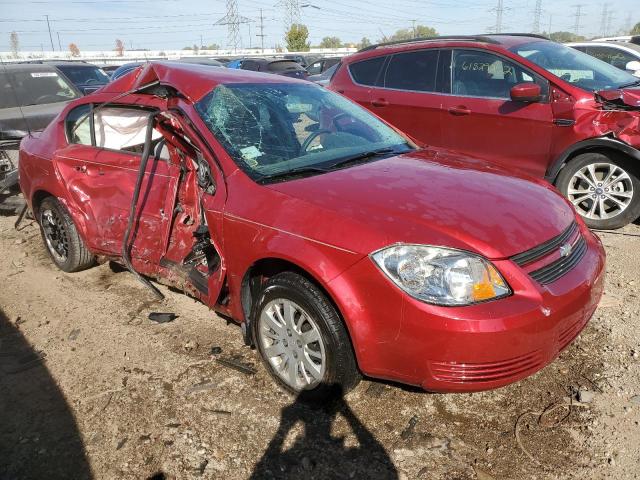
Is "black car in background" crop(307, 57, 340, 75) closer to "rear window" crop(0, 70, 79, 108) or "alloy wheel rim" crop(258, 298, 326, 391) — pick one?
"rear window" crop(0, 70, 79, 108)

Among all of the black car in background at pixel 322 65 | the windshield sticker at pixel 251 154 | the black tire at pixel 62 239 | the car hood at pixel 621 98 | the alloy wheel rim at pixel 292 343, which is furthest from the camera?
the black car in background at pixel 322 65

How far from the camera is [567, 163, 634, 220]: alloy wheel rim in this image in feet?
16.1

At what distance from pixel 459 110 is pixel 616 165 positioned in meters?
1.65

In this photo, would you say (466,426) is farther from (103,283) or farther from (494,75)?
(494,75)

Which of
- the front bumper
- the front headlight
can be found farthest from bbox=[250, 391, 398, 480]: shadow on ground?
the front headlight

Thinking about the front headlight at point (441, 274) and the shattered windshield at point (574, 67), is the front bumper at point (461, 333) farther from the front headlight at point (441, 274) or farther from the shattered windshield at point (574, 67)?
the shattered windshield at point (574, 67)

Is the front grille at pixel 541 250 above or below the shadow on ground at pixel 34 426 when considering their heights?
above

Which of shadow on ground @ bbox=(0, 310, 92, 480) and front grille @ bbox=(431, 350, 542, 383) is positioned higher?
front grille @ bbox=(431, 350, 542, 383)

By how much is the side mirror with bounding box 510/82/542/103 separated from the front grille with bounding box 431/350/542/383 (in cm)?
340

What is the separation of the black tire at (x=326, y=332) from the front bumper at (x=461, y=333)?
3.6 inches

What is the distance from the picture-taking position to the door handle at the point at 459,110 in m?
5.65

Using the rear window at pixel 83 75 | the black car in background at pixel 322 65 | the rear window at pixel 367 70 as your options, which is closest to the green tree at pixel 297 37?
the black car in background at pixel 322 65

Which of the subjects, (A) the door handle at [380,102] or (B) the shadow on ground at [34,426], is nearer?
(B) the shadow on ground at [34,426]

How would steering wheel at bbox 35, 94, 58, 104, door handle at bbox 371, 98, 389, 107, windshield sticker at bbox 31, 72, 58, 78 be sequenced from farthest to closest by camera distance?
windshield sticker at bbox 31, 72, 58, 78 < steering wheel at bbox 35, 94, 58, 104 < door handle at bbox 371, 98, 389, 107
